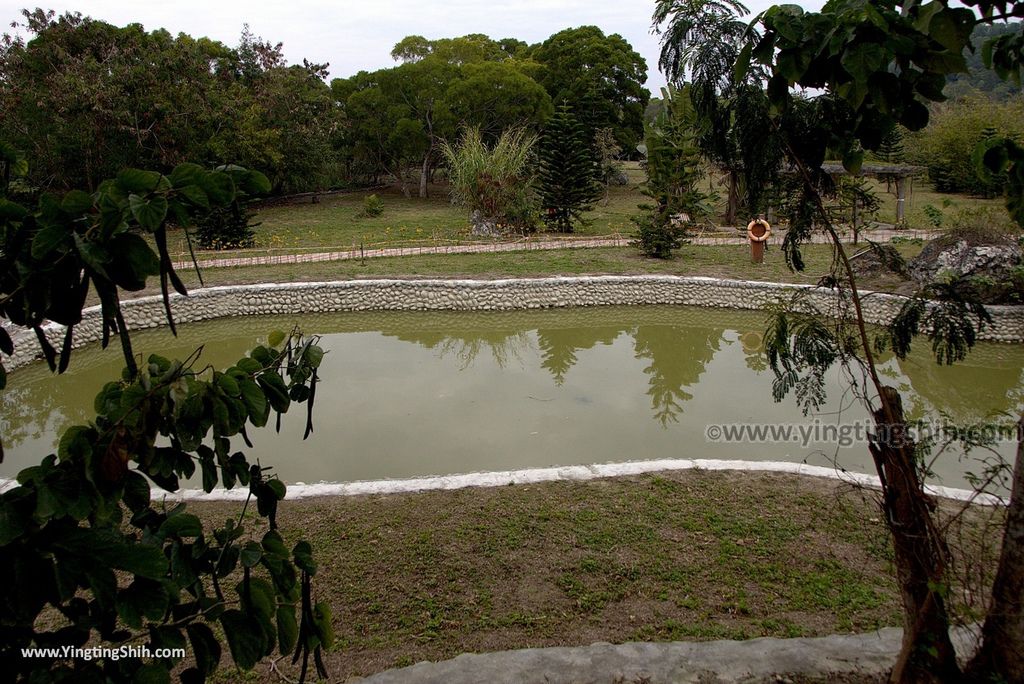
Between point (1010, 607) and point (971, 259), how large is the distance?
787 cm

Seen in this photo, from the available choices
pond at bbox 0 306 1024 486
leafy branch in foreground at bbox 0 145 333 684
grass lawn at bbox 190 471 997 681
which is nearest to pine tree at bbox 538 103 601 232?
pond at bbox 0 306 1024 486

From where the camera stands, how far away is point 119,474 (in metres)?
1.03

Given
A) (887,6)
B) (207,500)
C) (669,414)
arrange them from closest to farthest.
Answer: (887,6)
(207,500)
(669,414)

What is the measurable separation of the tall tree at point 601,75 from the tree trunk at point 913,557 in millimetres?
18122

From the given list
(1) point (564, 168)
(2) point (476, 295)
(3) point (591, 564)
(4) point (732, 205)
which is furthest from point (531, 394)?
(4) point (732, 205)

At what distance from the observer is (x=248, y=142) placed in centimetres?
1570

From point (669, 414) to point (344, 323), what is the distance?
4704 millimetres

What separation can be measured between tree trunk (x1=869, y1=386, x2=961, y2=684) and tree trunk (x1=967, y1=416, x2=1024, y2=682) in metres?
0.09

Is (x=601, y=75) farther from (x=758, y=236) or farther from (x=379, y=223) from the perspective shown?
(x=758, y=236)

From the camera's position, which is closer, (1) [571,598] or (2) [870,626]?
(2) [870,626]

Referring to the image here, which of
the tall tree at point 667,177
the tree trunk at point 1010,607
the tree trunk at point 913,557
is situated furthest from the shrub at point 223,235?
the tree trunk at point 1010,607

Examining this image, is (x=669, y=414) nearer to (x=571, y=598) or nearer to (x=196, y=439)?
(x=571, y=598)

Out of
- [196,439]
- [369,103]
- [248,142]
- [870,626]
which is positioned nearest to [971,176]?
[369,103]

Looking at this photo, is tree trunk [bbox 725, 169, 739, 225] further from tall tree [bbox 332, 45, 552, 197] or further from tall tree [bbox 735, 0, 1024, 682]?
tall tree [bbox 735, 0, 1024, 682]
